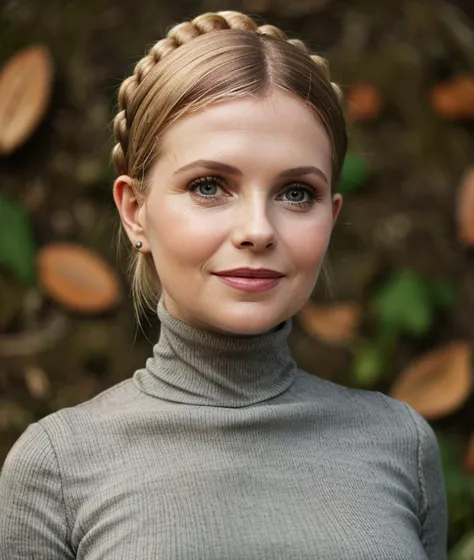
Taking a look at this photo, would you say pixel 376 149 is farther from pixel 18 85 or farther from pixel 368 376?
pixel 18 85

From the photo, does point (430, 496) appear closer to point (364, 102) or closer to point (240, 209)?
point (240, 209)

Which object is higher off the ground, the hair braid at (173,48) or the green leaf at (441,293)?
the hair braid at (173,48)

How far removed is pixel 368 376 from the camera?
2.59 m

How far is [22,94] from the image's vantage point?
2619mm

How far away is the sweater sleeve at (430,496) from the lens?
162cm

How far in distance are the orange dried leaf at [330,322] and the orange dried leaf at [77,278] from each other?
481mm

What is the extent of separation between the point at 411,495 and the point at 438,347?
112 cm

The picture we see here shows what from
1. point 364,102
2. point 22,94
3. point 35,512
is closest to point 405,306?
point 364,102

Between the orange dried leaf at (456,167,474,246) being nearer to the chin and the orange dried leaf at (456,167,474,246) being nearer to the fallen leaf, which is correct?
the fallen leaf

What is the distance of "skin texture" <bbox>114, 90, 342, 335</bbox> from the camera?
1.40 metres

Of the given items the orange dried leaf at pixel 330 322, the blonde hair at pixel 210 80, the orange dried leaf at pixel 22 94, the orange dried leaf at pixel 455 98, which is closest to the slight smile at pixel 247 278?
the blonde hair at pixel 210 80

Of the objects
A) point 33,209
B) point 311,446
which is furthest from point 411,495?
point 33,209

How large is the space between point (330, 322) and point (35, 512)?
1.34 metres

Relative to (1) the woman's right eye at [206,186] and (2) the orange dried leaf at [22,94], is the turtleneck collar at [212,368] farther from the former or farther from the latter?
(2) the orange dried leaf at [22,94]
